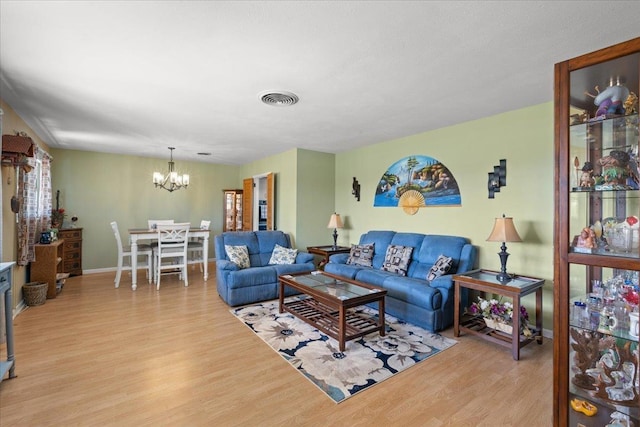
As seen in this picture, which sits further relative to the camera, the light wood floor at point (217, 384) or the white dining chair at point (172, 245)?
the white dining chair at point (172, 245)

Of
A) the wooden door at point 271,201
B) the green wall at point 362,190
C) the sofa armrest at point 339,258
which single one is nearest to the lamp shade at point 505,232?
the green wall at point 362,190

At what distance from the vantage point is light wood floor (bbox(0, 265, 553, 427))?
1.81 metres

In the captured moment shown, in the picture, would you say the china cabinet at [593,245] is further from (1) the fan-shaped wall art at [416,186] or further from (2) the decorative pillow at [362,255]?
(2) the decorative pillow at [362,255]

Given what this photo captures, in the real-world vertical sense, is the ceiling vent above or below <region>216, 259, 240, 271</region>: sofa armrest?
above

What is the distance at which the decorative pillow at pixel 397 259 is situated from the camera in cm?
385

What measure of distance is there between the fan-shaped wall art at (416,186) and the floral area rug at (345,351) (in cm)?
171

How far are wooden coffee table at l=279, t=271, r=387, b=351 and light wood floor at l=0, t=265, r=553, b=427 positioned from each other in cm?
58

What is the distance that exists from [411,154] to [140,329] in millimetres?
4122

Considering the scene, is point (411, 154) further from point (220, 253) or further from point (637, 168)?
point (220, 253)

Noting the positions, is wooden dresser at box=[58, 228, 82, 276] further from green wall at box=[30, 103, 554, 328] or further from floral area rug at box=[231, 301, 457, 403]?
floral area rug at box=[231, 301, 457, 403]

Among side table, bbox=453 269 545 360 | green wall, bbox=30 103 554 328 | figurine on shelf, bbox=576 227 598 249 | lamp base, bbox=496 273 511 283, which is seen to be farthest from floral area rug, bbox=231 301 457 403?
figurine on shelf, bbox=576 227 598 249

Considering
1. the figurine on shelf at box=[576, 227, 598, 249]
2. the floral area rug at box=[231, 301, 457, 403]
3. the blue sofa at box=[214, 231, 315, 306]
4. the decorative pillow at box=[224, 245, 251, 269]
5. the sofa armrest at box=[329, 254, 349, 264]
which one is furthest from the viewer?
the sofa armrest at box=[329, 254, 349, 264]

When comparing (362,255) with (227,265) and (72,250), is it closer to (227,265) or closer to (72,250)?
(227,265)

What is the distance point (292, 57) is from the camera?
2164mm
